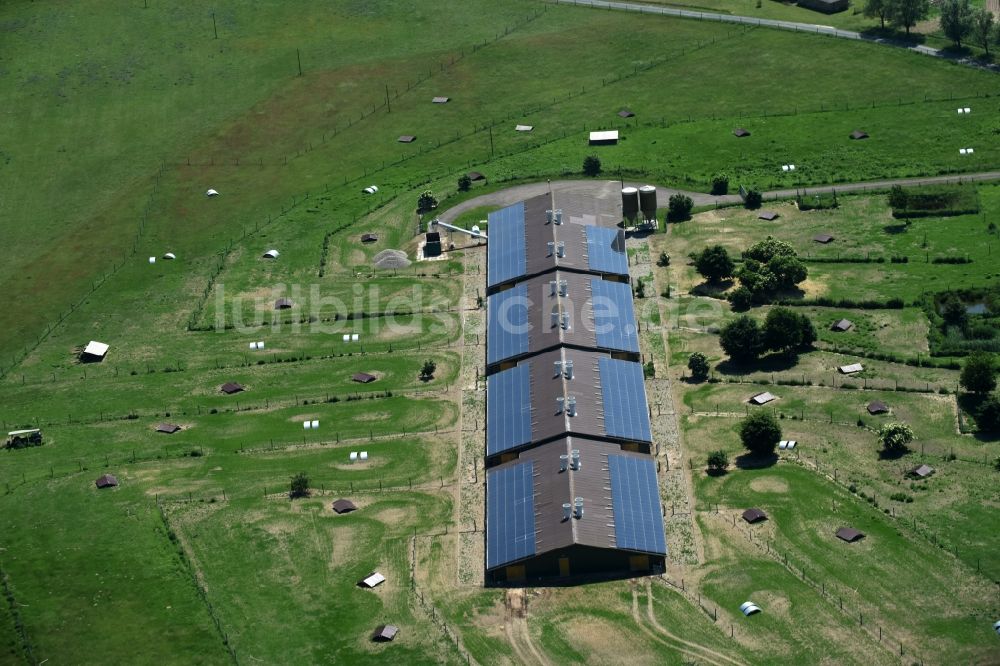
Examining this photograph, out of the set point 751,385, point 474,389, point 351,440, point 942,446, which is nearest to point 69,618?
point 351,440

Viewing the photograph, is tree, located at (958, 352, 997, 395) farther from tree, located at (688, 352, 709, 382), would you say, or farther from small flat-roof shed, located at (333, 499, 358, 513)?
small flat-roof shed, located at (333, 499, 358, 513)

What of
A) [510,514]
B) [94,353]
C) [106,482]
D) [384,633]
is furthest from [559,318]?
[94,353]

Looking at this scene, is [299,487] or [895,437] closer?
[895,437]

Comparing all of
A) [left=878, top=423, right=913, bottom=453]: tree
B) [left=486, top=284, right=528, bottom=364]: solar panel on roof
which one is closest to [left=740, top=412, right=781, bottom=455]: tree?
[left=878, top=423, right=913, bottom=453]: tree

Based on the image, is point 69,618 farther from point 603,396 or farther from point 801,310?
point 801,310

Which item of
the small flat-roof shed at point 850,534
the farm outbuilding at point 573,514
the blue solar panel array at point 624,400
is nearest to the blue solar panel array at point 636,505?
the farm outbuilding at point 573,514

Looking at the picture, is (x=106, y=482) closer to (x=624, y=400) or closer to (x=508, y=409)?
(x=508, y=409)
